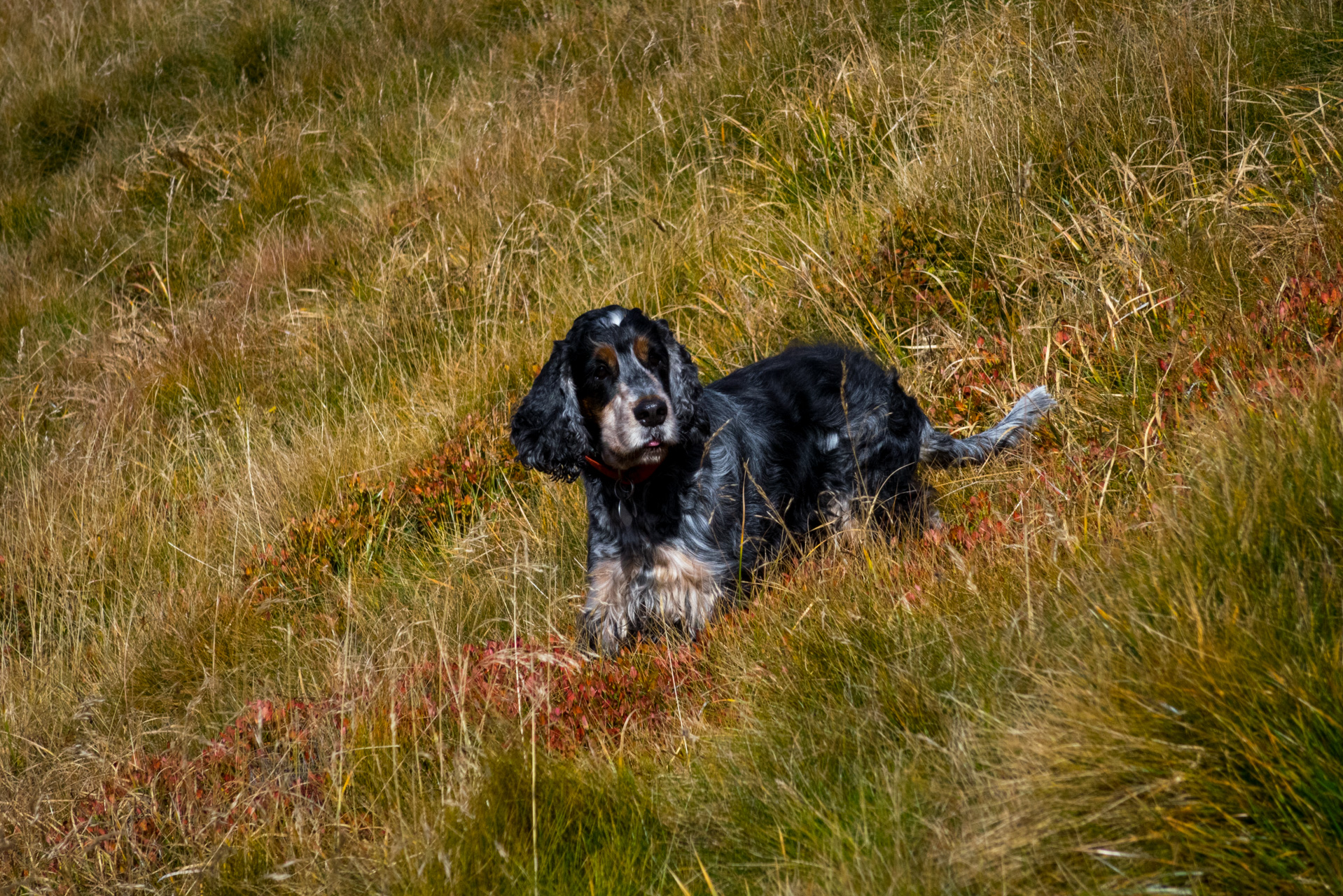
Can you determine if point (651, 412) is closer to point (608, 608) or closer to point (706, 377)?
point (608, 608)

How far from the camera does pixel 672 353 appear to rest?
4281mm

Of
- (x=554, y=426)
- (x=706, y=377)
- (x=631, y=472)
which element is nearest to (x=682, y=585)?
(x=631, y=472)

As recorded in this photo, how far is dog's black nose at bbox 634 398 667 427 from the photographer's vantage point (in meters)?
3.79

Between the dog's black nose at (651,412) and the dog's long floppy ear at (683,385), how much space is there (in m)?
0.23

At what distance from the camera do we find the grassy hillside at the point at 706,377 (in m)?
2.01

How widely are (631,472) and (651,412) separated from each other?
0.35 metres

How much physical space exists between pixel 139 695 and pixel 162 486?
2.05m

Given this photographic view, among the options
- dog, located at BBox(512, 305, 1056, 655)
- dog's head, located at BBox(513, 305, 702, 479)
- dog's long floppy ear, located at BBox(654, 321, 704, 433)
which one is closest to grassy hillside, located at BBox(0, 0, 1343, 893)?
dog, located at BBox(512, 305, 1056, 655)

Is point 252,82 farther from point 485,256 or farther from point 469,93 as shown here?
point 485,256

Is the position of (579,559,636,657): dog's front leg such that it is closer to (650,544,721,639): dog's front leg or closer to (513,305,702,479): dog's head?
(650,544,721,639): dog's front leg

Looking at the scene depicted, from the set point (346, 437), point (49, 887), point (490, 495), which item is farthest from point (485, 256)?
point (49, 887)

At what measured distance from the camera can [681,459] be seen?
4.21 metres

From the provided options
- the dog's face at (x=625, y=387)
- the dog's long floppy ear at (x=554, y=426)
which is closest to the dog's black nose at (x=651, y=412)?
the dog's face at (x=625, y=387)

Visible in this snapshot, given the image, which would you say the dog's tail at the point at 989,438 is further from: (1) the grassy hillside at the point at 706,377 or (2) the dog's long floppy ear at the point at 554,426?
(2) the dog's long floppy ear at the point at 554,426
